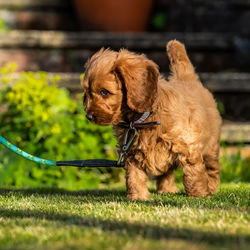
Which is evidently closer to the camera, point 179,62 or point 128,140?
point 128,140

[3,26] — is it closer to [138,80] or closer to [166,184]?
[166,184]

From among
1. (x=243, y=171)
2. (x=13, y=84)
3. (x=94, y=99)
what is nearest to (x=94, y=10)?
(x=13, y=84)

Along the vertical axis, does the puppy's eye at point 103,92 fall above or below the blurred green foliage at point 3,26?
below

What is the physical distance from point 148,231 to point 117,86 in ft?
4.36

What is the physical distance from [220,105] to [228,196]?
104 inches

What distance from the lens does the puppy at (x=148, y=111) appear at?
124 inches

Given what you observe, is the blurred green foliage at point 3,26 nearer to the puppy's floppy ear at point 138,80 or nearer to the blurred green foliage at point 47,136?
the blurred green foliage at point 47,136

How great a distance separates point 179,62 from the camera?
14.0 ft

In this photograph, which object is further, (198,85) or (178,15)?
(178,15)

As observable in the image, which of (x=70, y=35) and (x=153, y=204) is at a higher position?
(x=70, y=35)

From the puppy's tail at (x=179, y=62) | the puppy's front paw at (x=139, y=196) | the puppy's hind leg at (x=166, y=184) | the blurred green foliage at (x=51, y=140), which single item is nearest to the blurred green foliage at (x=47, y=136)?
the blurred green foliage at (x=51, y=140)

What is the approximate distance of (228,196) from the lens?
3338mm

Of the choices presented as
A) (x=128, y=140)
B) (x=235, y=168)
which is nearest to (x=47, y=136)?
(x=128, y=140)

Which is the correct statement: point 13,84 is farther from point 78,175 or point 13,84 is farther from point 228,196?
point 228,196
